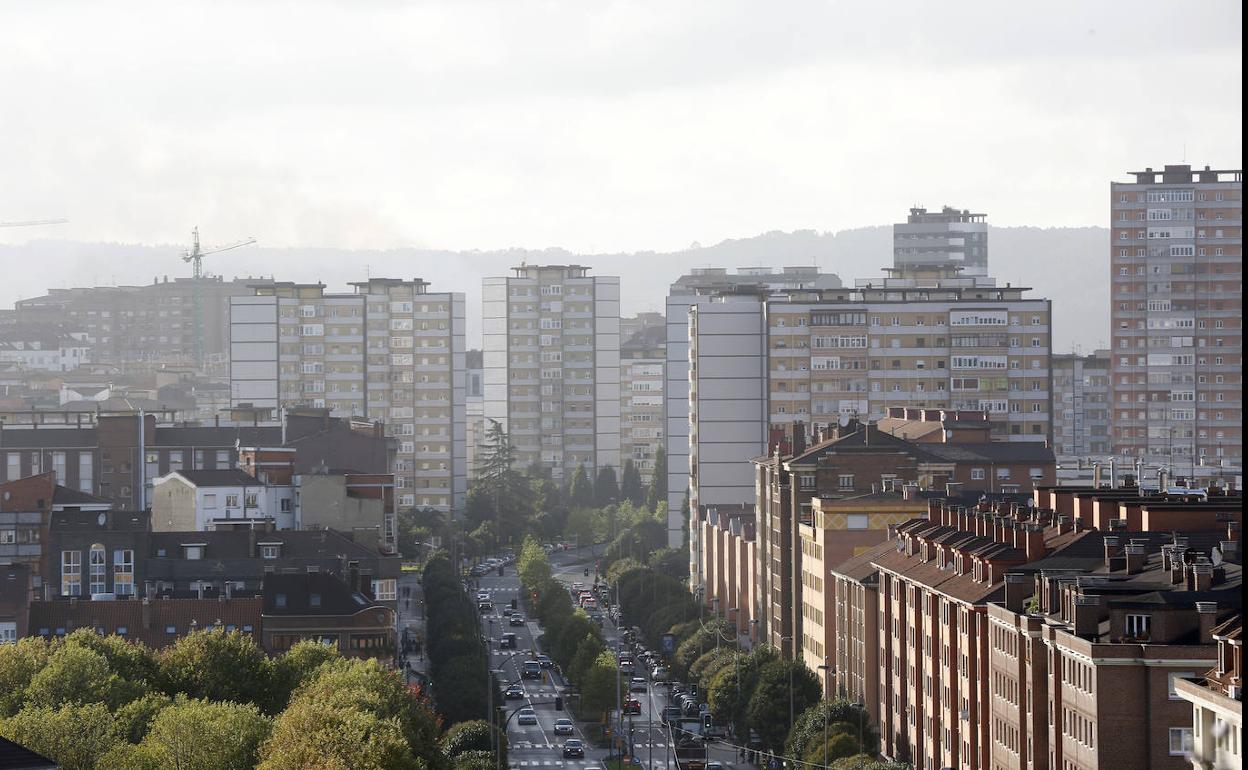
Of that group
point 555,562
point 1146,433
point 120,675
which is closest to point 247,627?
point 120,675

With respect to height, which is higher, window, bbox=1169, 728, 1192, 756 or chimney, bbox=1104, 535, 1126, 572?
chimney, bbox=1104, 535, 1126, 572

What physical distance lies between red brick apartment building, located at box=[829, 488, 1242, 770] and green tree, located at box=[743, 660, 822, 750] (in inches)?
64.1

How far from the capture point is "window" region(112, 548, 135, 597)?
381ft

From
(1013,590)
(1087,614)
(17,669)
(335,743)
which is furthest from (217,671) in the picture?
(1087,614)

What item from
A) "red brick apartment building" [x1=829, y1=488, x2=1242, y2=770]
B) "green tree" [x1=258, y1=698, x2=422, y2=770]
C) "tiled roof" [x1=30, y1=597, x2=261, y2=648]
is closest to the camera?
"red brick apartment building" [x1=829, y1=488, x2=1242, y2=770]

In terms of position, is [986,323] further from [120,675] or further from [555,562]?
[120,675]

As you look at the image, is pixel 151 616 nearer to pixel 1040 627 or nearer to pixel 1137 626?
pixel 1040 627

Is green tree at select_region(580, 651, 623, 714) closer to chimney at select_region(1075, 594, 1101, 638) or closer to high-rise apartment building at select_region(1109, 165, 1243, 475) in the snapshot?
chimney at select_region(1075, 594, 1101, 638)

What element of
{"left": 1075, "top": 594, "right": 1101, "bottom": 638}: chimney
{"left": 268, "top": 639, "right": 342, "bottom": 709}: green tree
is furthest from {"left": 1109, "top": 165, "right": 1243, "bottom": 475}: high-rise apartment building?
{"left": 1075, "top": 594, "right": 1101, "bottom": 638}: chimney

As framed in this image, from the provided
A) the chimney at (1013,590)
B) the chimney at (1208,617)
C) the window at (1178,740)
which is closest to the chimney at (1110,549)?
the chimney at (1013,590)

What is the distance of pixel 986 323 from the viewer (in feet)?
504

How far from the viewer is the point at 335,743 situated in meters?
69.6

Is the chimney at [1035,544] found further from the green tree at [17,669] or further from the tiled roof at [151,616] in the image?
the tiled roof at [151,616]

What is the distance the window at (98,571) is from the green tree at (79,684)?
95.5 ft
